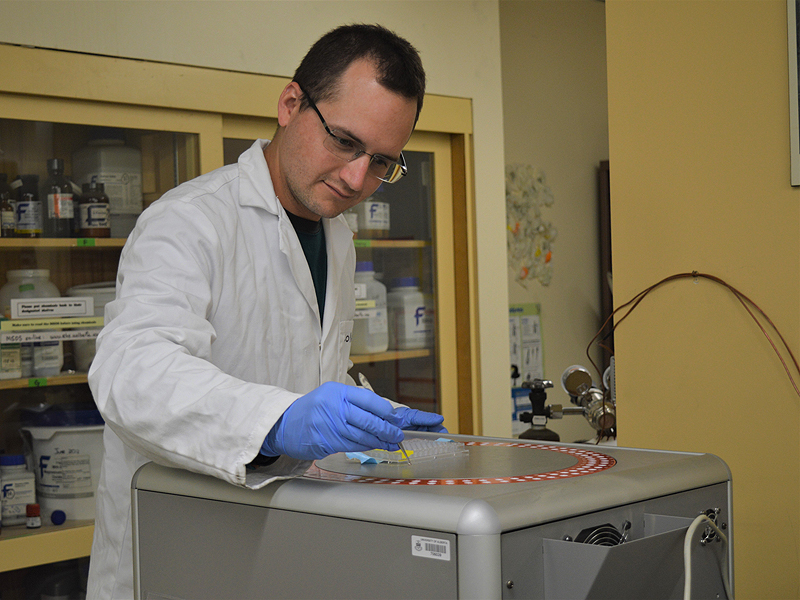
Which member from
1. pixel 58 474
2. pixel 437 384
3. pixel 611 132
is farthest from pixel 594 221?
pixel 58 474

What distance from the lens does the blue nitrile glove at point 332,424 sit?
723mm

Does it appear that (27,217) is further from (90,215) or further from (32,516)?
(32,516)

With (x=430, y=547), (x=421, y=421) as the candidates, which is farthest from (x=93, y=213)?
(x=430, y=547)

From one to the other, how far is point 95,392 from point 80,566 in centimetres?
123

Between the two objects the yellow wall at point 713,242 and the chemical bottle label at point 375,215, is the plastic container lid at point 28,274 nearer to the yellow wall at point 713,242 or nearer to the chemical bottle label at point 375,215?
the chemical bottle label at point 375,215

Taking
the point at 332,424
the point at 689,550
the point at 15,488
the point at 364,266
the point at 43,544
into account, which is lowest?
the point at 43,544

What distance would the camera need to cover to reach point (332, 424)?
0.72 meters

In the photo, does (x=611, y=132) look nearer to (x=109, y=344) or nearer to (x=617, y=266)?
(x=617, y=266)

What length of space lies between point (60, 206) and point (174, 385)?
4.27 feet

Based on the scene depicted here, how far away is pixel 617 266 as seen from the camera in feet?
4.60

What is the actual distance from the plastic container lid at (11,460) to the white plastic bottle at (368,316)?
0.93 meters

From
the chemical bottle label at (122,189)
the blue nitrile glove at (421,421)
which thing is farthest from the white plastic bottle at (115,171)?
the blue nitrile glove at (421,421)

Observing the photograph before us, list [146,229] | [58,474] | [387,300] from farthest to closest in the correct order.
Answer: [387,300] < [58,474] < [146,229]

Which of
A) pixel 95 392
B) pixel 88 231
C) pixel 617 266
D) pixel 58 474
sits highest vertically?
pixel 88 231
